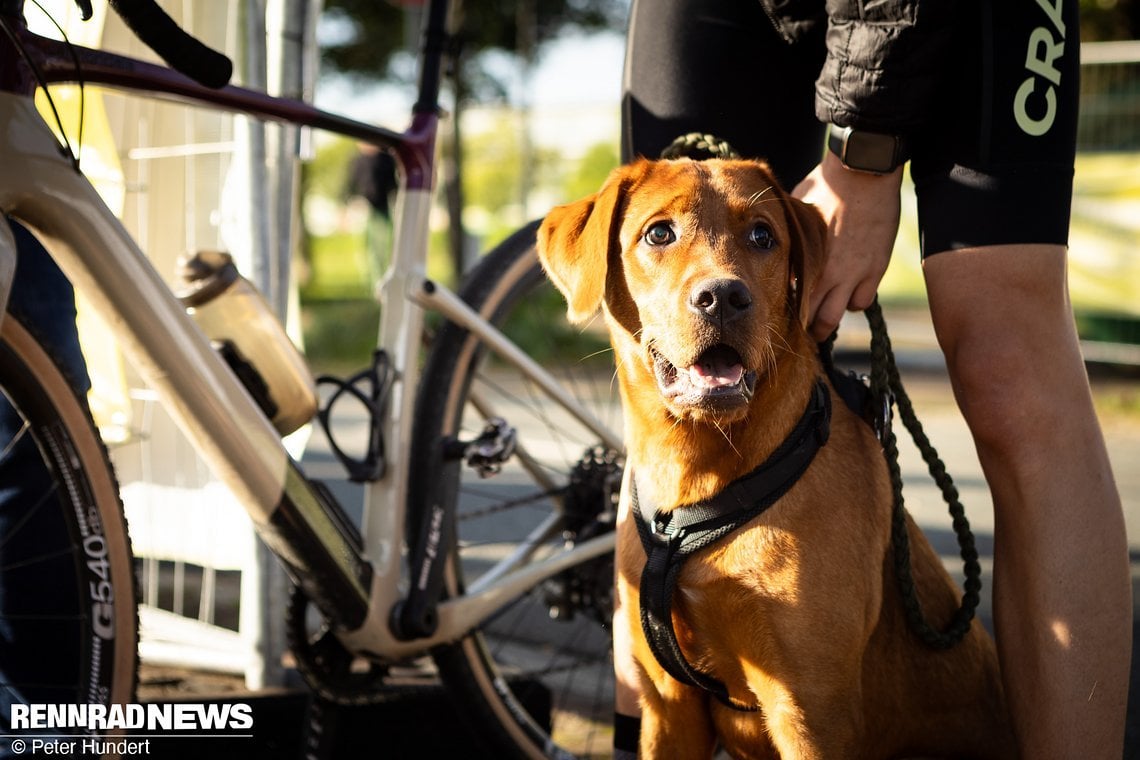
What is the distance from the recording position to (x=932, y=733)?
7.13 feet

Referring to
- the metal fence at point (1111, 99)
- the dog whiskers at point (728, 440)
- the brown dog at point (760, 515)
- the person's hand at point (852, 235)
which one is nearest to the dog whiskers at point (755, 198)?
the brown dog at point (760, 515)

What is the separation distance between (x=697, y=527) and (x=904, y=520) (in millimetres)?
462

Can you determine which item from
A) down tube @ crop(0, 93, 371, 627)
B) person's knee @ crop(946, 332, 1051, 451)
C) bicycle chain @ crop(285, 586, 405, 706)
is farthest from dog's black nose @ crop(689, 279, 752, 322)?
bicycle chain @ crop(285, 586, 405, 706)

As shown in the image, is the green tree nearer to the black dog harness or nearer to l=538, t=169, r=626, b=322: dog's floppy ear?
l=538, t=169, r=626, b=322: dog's floppy ear

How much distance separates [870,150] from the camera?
1.96m

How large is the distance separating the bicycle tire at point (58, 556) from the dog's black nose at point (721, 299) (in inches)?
42.4

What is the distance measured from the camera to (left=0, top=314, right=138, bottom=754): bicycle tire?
191 cm

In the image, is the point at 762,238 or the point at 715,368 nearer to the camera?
the point at 715,368

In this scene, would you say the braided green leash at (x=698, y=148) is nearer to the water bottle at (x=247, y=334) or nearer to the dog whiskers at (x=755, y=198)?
the dog whiskers at (x=755, y=198)

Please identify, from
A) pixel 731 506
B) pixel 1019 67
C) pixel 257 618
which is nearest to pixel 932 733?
pixel 731 506

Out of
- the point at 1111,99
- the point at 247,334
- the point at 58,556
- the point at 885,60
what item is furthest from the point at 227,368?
the point at 1111,99

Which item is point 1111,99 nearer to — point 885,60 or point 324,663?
point 885,60

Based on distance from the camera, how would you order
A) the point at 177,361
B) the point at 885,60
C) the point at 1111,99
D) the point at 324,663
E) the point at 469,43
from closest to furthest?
the point at 885,60
the point at 177,361
the point at 324,663
the point at 1111,99
the point at 469,43

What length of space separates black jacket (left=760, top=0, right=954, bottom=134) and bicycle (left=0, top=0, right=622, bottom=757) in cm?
108
